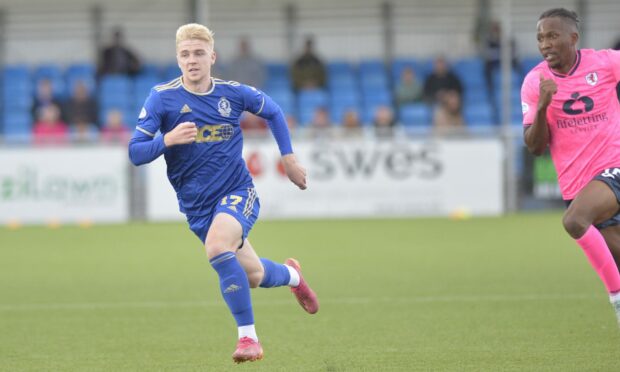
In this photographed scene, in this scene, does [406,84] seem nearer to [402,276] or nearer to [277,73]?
[277,73]

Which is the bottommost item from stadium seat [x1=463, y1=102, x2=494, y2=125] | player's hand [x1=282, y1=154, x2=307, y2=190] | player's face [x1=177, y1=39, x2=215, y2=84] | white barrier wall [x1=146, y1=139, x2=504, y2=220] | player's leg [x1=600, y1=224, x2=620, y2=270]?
white barrier wall [x1=146, y1=139, x2=504, y2=220]

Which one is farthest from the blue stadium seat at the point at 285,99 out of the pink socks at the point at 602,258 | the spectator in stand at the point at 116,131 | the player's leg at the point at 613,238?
the pink socks at the point at 602,258

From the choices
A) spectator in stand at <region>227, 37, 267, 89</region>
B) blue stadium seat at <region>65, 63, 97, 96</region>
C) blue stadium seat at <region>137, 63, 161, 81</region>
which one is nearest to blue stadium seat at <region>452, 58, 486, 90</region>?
spectator in stand at <region>227, 37, 267, 89</region>

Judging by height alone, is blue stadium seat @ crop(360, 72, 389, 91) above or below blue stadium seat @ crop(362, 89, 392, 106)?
above

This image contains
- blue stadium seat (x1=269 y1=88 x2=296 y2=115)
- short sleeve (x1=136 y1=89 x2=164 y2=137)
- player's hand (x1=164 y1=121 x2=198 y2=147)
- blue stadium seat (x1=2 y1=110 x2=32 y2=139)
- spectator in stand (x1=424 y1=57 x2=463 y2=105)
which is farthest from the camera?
blue stadium seat (x1=269 y1=88 x2=296 y2=115)

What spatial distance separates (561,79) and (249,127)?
42.5ft

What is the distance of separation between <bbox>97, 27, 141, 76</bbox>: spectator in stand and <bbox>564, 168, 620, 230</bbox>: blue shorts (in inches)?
653

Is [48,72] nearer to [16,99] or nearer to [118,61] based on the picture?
[16,99]

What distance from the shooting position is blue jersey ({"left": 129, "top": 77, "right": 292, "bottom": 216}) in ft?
21.5

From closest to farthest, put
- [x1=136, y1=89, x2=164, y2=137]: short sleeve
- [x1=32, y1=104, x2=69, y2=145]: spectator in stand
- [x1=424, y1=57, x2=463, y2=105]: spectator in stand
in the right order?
[x1=136, y1=89, x2=164, y2=137]: short sleeve, [x1=32, y1=104, x2=69, y2=145]: spectator in stand, [x1=424, y1=57, x2=463, y2=105]: spectator in stand

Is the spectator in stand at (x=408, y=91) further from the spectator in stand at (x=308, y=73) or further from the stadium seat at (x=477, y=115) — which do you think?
the spectator in stand at (x=308, y=73)

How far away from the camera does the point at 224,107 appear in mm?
6637

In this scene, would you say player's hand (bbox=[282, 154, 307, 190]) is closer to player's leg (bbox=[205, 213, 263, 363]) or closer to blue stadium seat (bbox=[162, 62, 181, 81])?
player's leg (bbox=[205, 213, 263, 363])

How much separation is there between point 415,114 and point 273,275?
1463 centimetres
